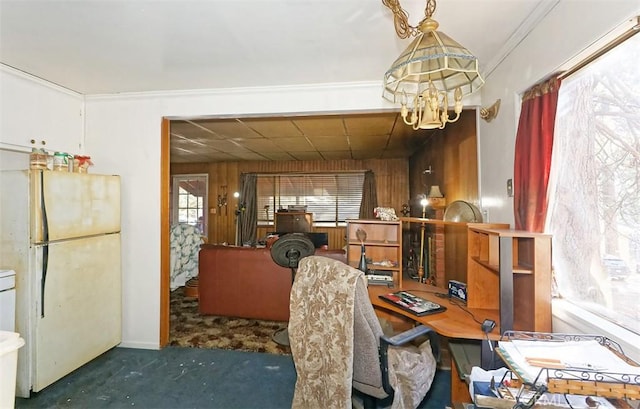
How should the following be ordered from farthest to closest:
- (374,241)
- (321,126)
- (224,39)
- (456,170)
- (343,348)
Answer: (321,126)
(456,170)
(374,241)
(224,39)
(343,348)

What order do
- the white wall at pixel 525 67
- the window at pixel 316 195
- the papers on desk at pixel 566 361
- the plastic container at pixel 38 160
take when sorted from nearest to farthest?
the papers on desk at pixel 566 361 → the white wall at pixel 525 67 → the plastic container at pixel 38 160 → the window at pixel 316 195

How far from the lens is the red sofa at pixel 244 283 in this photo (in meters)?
3.61

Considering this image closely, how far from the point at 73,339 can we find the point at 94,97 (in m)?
2.26

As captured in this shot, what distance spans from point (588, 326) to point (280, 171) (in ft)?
21.3

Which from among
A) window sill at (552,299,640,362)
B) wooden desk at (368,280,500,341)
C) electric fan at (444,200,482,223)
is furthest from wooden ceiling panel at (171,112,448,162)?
window sill at (552,299,640,362)

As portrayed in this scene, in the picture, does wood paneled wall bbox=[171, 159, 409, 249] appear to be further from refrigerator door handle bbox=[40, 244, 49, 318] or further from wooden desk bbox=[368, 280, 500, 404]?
refrigerator door handle bbox=[40, 244, 49, 318]

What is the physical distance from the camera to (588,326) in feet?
4.50

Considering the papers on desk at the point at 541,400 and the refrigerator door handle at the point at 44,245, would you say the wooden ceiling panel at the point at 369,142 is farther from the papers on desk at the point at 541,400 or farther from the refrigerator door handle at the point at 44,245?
the papers on desk at the point at 541,400

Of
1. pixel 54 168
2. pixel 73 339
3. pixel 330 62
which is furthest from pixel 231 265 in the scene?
pixel 330 62

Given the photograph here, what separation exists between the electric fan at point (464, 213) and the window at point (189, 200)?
21.8 ft

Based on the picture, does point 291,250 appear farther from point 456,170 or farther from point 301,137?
point 301,137

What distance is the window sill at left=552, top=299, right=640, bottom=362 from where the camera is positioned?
3.87ft

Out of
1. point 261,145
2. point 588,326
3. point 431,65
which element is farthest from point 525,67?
point 261,145

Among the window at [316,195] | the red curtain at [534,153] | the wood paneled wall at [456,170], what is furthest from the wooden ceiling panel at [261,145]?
the red curtain at [534,153]
